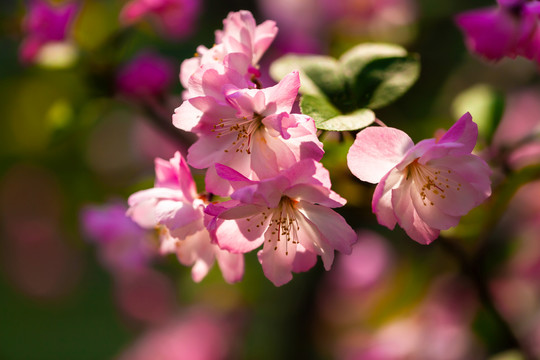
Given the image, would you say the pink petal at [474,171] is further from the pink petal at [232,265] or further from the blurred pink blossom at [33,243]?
the blurred pink blossom at [33,243]

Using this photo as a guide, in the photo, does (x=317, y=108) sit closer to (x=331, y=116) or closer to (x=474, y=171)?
(x=331, y=116)

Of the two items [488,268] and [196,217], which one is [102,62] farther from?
[488,268]

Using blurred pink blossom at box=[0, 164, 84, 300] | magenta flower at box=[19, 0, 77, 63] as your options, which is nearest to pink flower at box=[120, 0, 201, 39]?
magenta flower at box=[19, 0, 77, 63]

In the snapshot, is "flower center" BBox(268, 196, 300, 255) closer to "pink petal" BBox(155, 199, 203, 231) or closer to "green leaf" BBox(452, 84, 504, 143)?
"pink petal" BBox(155, 199, 203, 231)

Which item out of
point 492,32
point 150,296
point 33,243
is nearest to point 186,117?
point 492,32

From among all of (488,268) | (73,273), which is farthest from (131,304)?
(488,268)
